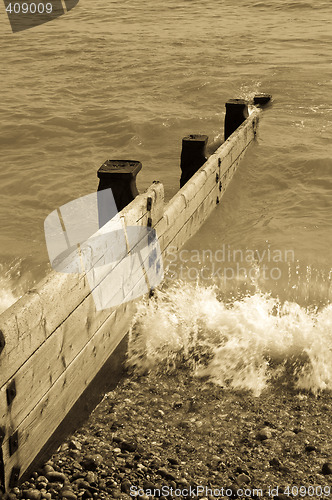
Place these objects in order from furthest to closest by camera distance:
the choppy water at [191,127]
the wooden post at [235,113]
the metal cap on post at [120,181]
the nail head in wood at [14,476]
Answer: the wooden post at [235,113] → the choppy water at [191,127] → the metal cap on post at [120,181] → the nail head in wood at [14,476]

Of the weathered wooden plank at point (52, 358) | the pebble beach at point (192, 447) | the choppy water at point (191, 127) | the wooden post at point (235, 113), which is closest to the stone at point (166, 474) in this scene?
the pebble beach at point (192, 447)

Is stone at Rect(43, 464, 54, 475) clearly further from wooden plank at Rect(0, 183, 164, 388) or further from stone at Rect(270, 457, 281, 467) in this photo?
stone at Rect(270, 457, 281, 467)

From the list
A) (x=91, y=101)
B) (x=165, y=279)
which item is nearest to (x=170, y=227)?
(x=165, y=279)

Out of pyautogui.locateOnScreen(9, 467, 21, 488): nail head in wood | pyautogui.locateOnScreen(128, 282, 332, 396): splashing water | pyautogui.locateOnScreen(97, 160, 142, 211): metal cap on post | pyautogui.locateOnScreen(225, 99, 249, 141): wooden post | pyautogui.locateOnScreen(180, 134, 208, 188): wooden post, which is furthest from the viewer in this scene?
pyautogui.locateOnScreen(225, 99, 249, 141): wooden post

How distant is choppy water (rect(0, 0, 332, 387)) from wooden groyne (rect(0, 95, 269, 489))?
1.38 meters

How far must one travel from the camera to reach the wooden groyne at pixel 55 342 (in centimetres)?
346

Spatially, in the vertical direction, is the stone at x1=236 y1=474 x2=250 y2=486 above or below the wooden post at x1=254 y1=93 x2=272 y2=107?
below

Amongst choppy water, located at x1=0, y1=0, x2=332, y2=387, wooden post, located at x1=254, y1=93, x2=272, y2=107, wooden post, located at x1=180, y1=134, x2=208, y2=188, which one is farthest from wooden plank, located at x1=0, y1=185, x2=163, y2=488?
wooden post, located at x1=254, y1=93, x2=272, y2=107

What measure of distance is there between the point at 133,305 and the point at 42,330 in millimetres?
1854

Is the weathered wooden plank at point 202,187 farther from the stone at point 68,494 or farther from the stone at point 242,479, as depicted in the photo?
the stone at point 68,494

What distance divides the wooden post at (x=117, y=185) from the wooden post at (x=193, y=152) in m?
2.16

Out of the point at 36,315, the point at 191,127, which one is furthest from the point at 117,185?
the point at 191,127

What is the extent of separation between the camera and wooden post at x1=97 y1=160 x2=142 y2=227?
547cm

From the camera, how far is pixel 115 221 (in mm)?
4734
